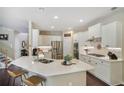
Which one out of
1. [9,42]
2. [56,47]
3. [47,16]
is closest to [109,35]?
[56,47]

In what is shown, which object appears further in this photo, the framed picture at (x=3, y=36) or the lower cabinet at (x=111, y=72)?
the lower cabinet at (x=111, y=72)

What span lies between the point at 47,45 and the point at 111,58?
2166 millimetres

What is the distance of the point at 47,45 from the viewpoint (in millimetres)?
4062

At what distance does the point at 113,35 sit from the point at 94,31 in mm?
1014

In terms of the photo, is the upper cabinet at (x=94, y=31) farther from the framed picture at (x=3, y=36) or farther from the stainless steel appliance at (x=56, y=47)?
the framed picture at (x=3, y=36)

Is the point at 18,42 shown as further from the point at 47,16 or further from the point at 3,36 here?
the point at 47,16

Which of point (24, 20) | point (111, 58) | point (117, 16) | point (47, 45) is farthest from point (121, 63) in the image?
point (24, 20)

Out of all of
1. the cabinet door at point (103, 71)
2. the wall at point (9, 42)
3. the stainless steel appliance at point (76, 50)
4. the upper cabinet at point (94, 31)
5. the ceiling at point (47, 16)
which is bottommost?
the cabinet door at point (103, 71)

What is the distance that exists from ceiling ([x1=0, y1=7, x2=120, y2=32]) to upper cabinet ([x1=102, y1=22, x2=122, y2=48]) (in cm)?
49

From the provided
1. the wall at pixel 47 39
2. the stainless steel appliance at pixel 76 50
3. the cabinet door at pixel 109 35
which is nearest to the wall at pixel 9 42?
the wall at pixel 47 39

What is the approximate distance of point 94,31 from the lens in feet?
14.1

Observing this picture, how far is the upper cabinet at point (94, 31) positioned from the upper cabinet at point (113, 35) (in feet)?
1.22

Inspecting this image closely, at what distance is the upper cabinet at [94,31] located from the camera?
4.07 metres
